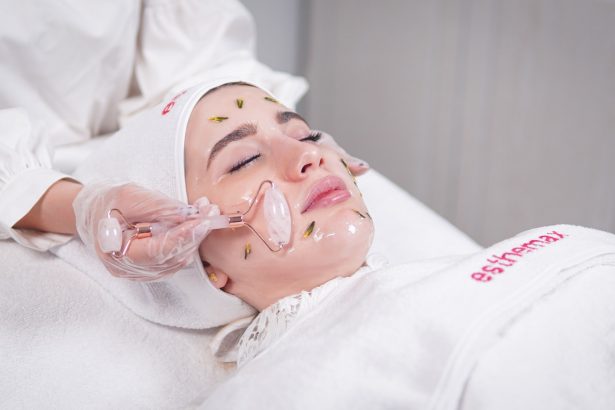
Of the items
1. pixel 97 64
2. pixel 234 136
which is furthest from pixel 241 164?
pixel 97 64

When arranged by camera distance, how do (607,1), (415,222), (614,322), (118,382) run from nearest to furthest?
(614,322), (118,382), (415,222), (607,1)

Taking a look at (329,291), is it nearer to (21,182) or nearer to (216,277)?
(216,277)

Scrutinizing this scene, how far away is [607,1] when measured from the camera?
68.6 inches

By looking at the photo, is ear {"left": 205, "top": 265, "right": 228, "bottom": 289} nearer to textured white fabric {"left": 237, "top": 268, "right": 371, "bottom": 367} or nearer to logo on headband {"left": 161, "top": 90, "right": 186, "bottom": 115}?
textured white fabric {"left": 237, "top": 268, "right": 371, "bottom": 367}

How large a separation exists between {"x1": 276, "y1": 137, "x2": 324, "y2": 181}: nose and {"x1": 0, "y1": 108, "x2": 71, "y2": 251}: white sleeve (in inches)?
18.9

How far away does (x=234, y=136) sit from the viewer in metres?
1.09

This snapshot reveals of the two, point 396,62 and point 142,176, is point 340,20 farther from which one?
point 142,176

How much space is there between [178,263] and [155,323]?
0.28 meters

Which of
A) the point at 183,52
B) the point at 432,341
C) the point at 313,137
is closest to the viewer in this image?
the point at 432,341

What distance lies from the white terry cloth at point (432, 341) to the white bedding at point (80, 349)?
0.82ft

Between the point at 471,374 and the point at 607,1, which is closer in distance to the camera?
the point at 471,374

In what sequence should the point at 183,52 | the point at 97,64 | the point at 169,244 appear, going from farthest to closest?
1. the point at 183,52
2. the point at 97,64
3. the point at 169,244

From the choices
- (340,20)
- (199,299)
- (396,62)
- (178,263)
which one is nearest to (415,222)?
(199,299)

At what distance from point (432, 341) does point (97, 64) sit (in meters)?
1.23
